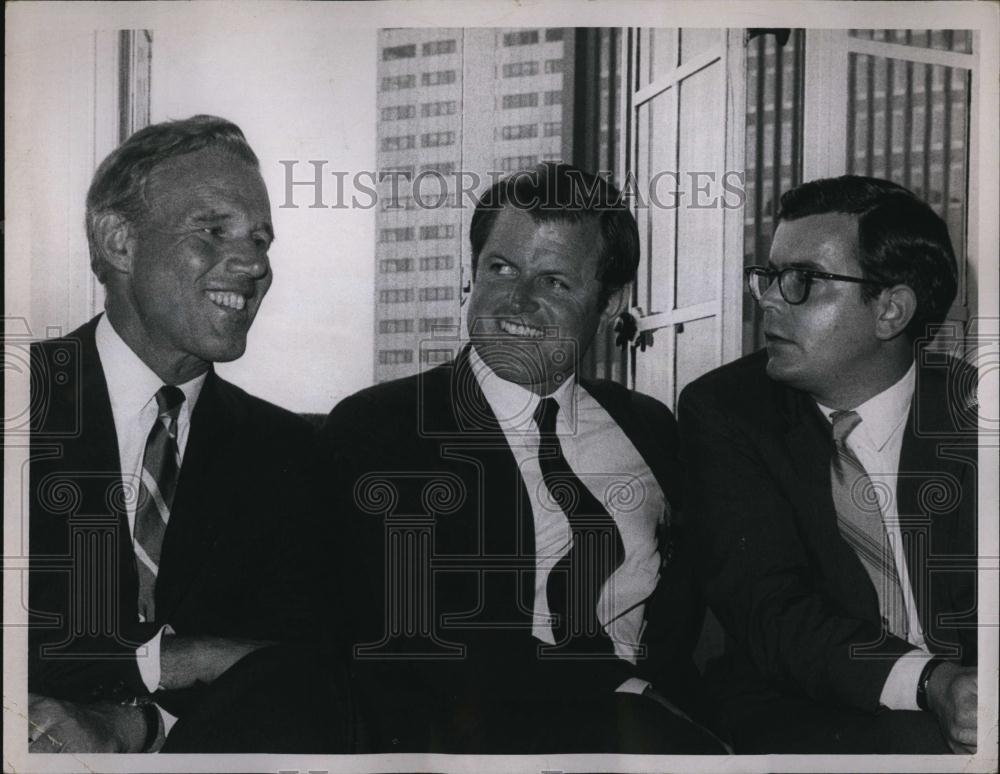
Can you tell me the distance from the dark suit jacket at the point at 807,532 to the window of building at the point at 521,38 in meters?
0.70

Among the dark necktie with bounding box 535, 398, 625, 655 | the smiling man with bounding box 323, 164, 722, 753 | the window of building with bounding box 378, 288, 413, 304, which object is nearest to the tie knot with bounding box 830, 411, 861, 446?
the smiling man with bounding box 323, 164, 722, 753

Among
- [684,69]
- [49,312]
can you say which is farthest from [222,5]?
[684,69]

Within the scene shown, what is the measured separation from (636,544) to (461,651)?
375 millimetres

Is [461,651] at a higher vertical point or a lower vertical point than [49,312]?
lower

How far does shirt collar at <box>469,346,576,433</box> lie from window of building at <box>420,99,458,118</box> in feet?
1.43

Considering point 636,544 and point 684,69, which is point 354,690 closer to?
point 636,544

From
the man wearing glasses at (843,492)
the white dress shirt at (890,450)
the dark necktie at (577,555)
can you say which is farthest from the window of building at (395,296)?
the white dress shirt at (890,450)

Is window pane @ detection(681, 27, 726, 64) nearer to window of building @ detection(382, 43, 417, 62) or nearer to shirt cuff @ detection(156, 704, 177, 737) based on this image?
window of building @ detection(382, 43, 417, 62)

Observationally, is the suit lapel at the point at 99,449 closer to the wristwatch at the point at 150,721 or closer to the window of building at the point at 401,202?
the wristwatch at the point at 150,721

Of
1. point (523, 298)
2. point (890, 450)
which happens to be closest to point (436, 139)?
point (523, 298)

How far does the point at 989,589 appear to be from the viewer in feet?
6.85

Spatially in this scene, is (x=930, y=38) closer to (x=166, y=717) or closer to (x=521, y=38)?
(x=521, y=38)

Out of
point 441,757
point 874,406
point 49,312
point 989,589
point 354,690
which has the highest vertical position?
point 49,312

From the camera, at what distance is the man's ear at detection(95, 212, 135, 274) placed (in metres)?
2.01
